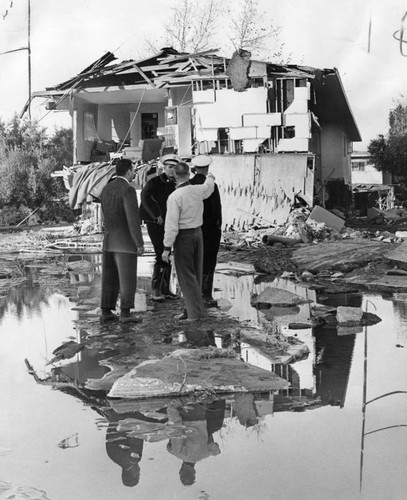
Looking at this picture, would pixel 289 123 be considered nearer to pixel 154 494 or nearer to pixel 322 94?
pixel 322 94

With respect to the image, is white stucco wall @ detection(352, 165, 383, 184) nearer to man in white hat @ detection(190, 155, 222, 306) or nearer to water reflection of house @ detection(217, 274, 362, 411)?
water reflection of house @ detection(217, 274, 362, 411)

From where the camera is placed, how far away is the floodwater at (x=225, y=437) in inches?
157

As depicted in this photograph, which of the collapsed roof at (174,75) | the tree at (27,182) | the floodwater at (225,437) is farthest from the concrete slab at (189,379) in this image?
the tree at (27,182)

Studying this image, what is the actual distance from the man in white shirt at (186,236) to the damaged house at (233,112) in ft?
53.7

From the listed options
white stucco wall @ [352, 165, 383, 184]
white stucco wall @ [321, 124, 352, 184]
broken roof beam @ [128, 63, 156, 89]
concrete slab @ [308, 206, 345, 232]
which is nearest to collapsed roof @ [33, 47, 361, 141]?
broken roof beam @ [128, 63, 156, 89]

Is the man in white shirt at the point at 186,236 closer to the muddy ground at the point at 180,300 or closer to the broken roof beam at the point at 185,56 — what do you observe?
the muddy ground at the point at 180,300

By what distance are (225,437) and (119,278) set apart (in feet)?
15.8

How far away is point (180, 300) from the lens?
10992 millimetres

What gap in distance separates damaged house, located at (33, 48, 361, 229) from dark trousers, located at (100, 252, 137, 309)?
1613cm

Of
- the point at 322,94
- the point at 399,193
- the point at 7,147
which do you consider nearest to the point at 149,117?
the point at 322,94

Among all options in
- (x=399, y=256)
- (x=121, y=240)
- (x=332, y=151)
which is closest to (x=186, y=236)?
(x=121, y=240)

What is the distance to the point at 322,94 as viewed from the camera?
30156mm

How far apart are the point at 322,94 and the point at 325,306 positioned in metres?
21.1

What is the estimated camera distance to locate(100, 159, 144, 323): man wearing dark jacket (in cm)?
935
